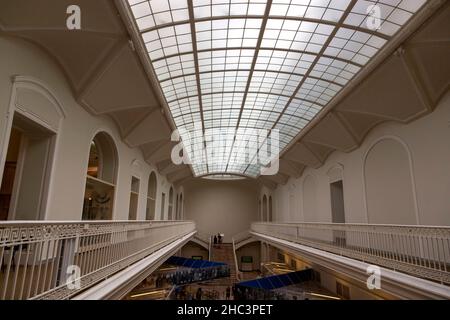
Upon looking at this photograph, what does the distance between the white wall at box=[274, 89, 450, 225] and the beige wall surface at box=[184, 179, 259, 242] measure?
80.2ft

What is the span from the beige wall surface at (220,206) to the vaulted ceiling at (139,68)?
1167 inches

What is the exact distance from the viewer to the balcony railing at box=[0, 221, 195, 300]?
3.94 metres

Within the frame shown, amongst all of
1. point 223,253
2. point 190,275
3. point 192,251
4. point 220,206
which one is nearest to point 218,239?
point 223,253

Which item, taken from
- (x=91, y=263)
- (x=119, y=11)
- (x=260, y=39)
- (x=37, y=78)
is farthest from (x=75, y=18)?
(x=260, y=39)

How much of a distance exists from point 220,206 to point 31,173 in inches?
1453

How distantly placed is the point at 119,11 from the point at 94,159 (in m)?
13.8

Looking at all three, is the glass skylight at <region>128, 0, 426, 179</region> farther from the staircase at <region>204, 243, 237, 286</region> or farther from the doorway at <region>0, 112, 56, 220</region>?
the staircase at <region>204, 243, 237, 286</region>

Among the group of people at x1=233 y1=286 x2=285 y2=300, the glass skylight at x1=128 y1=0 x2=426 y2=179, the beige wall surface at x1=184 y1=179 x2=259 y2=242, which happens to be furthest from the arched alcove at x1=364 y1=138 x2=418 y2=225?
the beige wall surface at x1=184 y1=179 x2=259 y2=242

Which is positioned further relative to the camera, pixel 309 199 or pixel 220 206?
pixel 220 206

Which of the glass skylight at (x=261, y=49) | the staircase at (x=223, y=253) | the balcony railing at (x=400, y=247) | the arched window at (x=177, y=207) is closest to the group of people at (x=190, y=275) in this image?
the balcony railing at (x=400, y=247)

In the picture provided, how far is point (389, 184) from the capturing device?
48.6 feet

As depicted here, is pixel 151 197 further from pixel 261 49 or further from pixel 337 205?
pixel 261 49

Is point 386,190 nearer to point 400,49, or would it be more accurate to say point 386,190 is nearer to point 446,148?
point 446,148

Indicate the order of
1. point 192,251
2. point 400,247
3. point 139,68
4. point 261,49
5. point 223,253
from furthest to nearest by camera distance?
point 192,251 → point 223,253 → point 261,49 → point 139,68 → point 400,247
